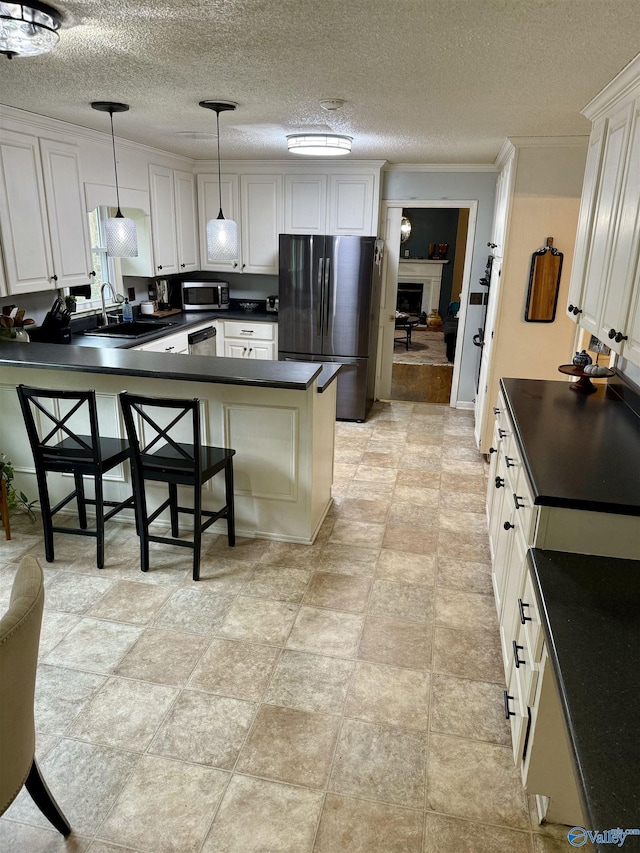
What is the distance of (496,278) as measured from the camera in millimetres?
4629

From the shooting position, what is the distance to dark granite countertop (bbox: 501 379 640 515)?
6.15 feet

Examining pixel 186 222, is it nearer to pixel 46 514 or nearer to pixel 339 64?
pixel 46 514

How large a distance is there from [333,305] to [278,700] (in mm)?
3944

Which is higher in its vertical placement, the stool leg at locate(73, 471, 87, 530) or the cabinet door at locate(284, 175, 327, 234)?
the cabinet door at locate(284, 175, 327, 234)

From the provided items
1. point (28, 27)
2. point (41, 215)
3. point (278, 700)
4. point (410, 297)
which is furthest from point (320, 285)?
point (410, 297)

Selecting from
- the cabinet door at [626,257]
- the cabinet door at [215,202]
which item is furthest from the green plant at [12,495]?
the cabinet door at [626,257]

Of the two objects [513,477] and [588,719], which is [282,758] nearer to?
[588,719]

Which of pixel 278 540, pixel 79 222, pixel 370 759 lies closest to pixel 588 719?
pixel 370 759

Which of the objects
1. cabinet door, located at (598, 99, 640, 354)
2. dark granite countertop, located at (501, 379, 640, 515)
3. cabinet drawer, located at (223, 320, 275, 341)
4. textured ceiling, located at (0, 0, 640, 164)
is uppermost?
textured ceiling, located at (0, 0, 640, 164)

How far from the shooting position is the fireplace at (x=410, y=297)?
1097 cm

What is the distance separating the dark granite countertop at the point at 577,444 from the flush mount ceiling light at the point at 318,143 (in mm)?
2189

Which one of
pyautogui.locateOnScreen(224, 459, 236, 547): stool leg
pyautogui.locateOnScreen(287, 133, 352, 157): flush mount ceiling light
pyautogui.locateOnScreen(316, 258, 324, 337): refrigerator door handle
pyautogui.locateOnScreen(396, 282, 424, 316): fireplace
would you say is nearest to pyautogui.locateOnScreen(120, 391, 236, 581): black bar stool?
pyautogui.locateOnScreen(224, 459, 236, 547): stool leg

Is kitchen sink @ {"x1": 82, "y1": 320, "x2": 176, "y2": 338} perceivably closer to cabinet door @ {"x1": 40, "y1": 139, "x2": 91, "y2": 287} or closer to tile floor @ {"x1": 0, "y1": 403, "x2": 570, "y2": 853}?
cabinet door @ {"x1": 40, "y1": 139, "x2": 91, "y2": 287}

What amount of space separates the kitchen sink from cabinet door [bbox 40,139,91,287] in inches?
23.3
